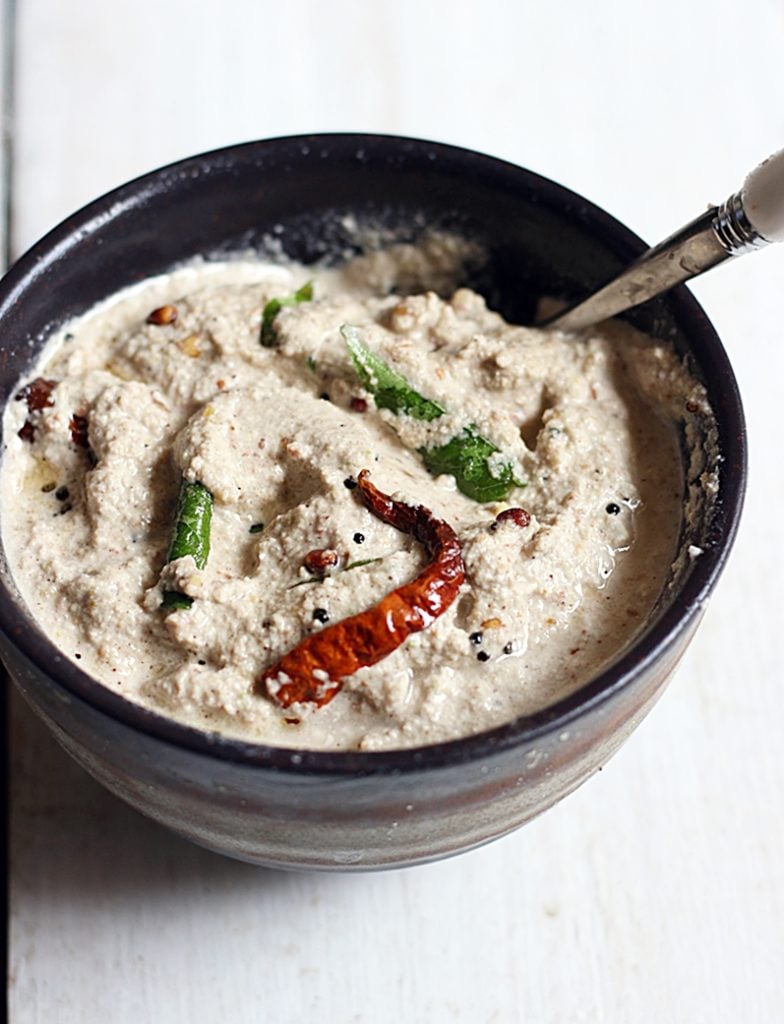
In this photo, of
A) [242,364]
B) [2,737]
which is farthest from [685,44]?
[2,737]

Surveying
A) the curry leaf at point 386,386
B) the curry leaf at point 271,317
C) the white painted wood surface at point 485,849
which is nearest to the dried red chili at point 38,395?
the curry leaf at point 271,317

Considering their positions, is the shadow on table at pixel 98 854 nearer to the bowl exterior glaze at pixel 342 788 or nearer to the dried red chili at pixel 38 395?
the bowl exterior glaze at pixel 342 788

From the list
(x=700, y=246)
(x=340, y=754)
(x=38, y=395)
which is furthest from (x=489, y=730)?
(x=38, y=395)

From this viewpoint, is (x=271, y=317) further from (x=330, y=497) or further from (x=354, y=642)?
(x=354, y=642)

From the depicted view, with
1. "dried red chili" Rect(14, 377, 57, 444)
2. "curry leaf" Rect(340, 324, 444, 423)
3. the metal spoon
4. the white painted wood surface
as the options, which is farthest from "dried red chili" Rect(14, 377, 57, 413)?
the metal spoon

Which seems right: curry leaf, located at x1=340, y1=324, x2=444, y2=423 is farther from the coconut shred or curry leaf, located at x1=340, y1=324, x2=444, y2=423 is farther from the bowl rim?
the bowl rim

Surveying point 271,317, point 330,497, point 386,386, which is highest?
point 271,317
